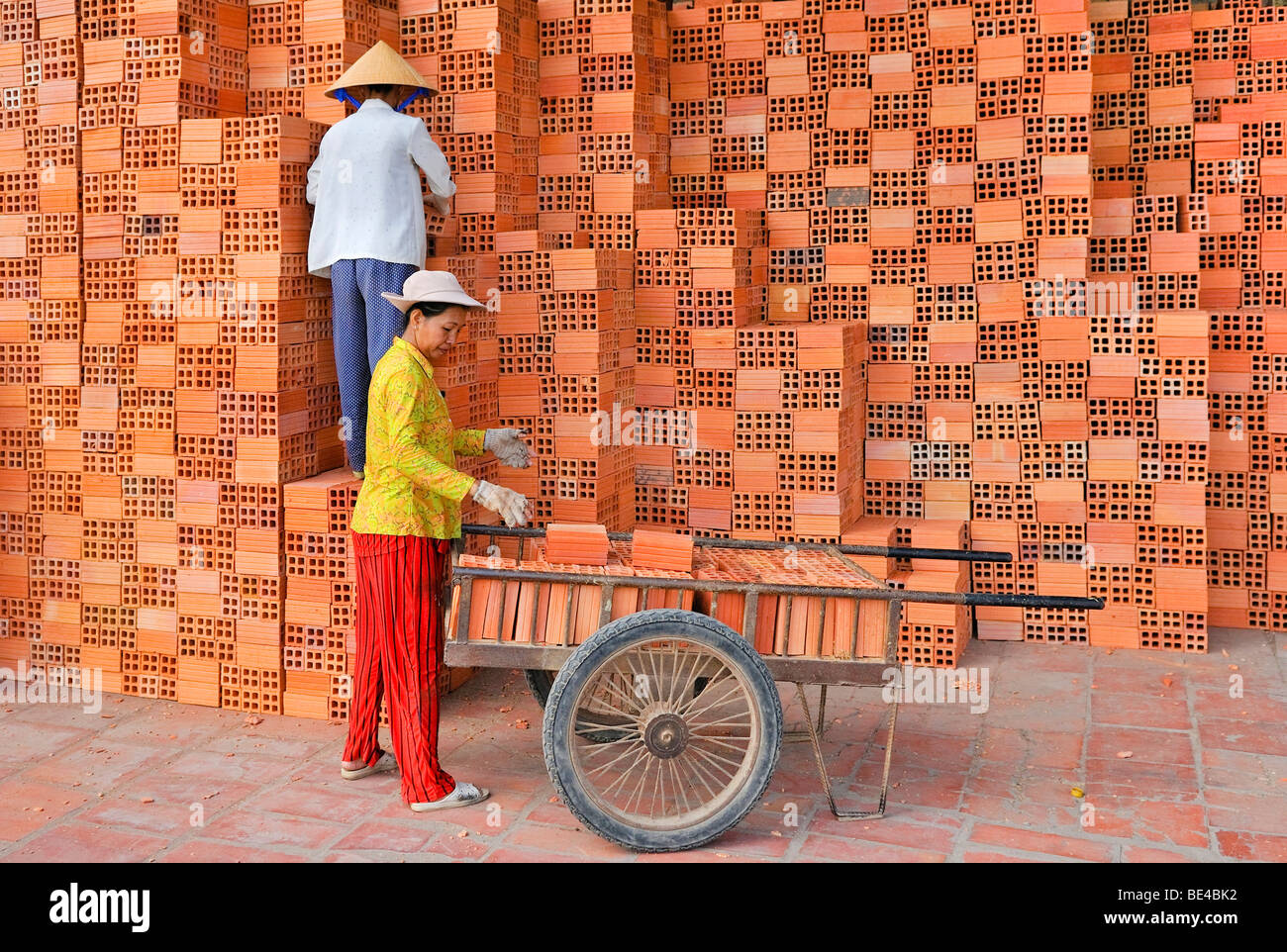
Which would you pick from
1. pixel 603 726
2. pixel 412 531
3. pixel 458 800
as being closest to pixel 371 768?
pixel 458 800

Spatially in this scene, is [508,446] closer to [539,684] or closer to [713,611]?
[539,684]

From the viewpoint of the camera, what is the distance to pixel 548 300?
29.8ft

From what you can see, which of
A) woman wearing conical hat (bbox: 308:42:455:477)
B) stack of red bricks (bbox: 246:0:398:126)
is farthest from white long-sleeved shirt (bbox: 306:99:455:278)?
stack of red bricks (bbox: 246:0:398:126)

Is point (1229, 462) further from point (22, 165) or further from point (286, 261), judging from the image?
point (22, 165)

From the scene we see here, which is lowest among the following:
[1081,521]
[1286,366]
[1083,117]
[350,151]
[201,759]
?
[201,759]

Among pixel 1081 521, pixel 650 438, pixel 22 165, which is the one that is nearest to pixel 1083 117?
pixel 1081 521

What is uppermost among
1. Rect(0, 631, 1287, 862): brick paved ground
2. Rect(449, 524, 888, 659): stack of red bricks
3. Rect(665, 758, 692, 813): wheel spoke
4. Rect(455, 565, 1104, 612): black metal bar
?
Rect(455, 565, 1104, 612): black metal bar

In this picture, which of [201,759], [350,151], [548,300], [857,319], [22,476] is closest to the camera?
[201,759]

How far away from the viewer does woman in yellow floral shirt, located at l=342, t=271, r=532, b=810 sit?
603 centimetres

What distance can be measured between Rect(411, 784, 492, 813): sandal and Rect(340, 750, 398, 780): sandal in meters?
0.51

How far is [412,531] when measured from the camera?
6199 mm

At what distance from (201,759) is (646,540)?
271 centimetres

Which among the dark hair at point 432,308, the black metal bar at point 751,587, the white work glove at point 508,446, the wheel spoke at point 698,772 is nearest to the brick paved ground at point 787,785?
the wheel spoke at point 698,772

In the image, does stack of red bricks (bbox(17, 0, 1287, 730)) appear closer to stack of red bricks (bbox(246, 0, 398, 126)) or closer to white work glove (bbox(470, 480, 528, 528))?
stack of red bricks (bbox(246, 0, 398, 126))
